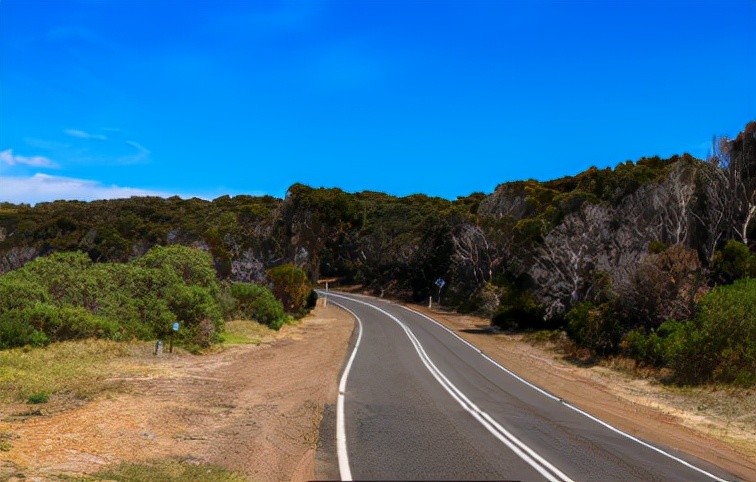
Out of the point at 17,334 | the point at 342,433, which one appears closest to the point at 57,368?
the point at 17,334

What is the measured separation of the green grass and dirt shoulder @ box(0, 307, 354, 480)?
21.3 inches

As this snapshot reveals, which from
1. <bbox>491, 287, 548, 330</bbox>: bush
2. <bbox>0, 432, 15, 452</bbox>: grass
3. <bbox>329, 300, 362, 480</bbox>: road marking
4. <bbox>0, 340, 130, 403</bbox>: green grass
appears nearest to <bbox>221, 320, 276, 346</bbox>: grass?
<bbox>0, 340, 130, 403</bbox>: green grass

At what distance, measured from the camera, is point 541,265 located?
3772 cm

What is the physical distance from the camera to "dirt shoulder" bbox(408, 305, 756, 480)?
1306 centimetres

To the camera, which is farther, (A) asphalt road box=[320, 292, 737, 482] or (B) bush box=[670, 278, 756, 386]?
(B) bush box=[670, 278, 756, 386]

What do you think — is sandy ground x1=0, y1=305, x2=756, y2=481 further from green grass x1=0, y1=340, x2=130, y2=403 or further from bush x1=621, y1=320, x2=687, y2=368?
bush x1=621, y1=320, x2=687, y2=368

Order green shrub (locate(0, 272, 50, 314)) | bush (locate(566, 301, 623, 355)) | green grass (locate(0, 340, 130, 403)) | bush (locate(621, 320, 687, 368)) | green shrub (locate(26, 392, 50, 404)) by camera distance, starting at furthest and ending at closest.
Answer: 1. bush (locate(566, 301, 623, 355))
2. bush (locate(621, 320, 687, 368))
3. green shrub (locate(0, 272, 50, 314))
4. green grass (locate(0, 340, 130, 403))
5. green shrub (locate(26, 392, 50, 404))

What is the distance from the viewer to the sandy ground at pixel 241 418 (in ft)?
31.4

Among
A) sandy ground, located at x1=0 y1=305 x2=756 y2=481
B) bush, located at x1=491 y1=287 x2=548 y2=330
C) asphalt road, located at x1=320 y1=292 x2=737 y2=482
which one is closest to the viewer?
asphalt road, located at x1=320 y1=292 x2=737 y2=482

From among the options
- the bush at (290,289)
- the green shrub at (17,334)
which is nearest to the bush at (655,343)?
the green shrub at (17,334)

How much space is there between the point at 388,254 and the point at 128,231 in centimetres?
2817

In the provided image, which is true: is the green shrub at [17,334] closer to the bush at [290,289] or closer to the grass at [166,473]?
the grass at [166,473]

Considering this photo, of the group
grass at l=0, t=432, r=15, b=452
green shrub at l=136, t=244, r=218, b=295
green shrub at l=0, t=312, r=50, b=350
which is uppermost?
green shrub at l=136, t=244, r=218, b=295

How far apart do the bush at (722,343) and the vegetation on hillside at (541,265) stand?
0.04m
